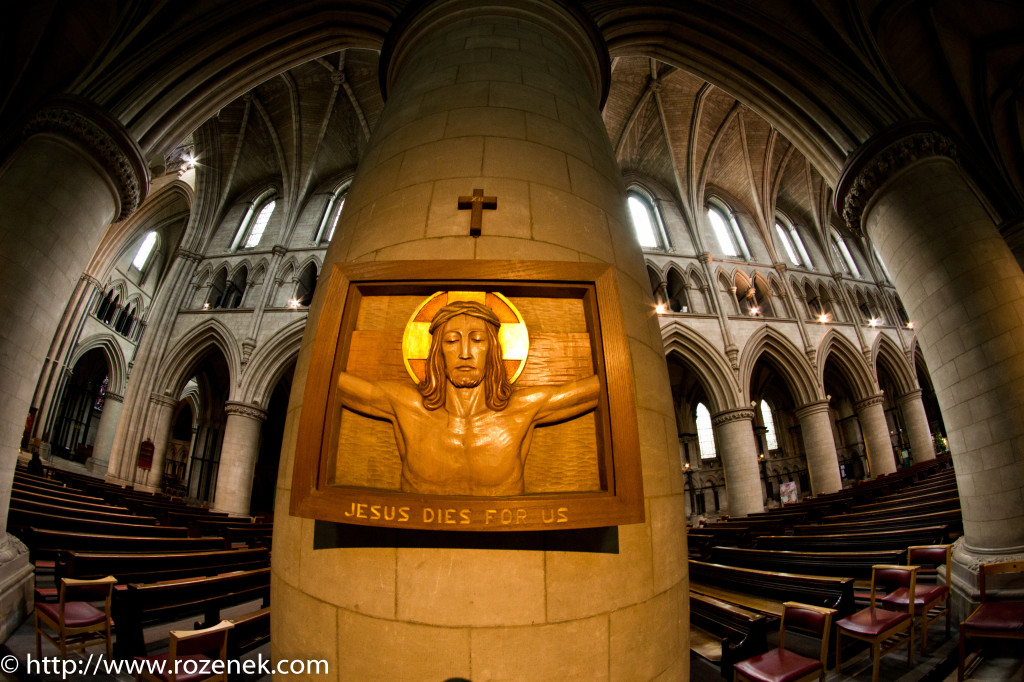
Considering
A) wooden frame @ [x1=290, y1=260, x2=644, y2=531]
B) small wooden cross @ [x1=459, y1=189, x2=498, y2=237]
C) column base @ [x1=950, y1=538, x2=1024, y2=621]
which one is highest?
small wooden cross @ [x1=459, y1=189, x2=498, y2=237]

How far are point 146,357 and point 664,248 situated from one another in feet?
59.5

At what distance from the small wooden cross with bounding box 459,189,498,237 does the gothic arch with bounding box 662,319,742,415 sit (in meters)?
12.5

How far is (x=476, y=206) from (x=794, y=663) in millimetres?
2717

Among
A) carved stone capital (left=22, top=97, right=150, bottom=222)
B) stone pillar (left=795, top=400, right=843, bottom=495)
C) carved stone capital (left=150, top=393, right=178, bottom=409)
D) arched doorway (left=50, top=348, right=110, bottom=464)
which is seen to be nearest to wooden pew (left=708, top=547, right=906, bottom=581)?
carved stone capital (left=22, top=97, right=150, bottom=222)

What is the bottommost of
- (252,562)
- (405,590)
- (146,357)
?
(252,562)

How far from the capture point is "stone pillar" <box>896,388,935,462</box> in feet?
45.9

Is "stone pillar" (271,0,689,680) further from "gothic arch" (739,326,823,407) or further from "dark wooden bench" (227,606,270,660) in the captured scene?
"gothic arch" (739,326,823,407)

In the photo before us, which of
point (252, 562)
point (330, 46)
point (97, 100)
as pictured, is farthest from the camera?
point (330, 46)

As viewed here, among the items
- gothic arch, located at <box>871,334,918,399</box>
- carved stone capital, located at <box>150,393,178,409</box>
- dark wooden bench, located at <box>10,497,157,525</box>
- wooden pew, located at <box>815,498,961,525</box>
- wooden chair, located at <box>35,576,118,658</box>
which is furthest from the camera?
gothic arch, located at <box>871,334,918,399</box>

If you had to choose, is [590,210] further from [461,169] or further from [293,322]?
[293,322]

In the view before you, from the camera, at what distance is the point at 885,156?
17.5 feet

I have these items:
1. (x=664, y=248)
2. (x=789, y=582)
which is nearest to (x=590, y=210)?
(x=789, y=582)

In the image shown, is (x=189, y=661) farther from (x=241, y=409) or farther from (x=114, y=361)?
(x=114, y=361)

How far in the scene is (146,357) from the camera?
12.4 metres
